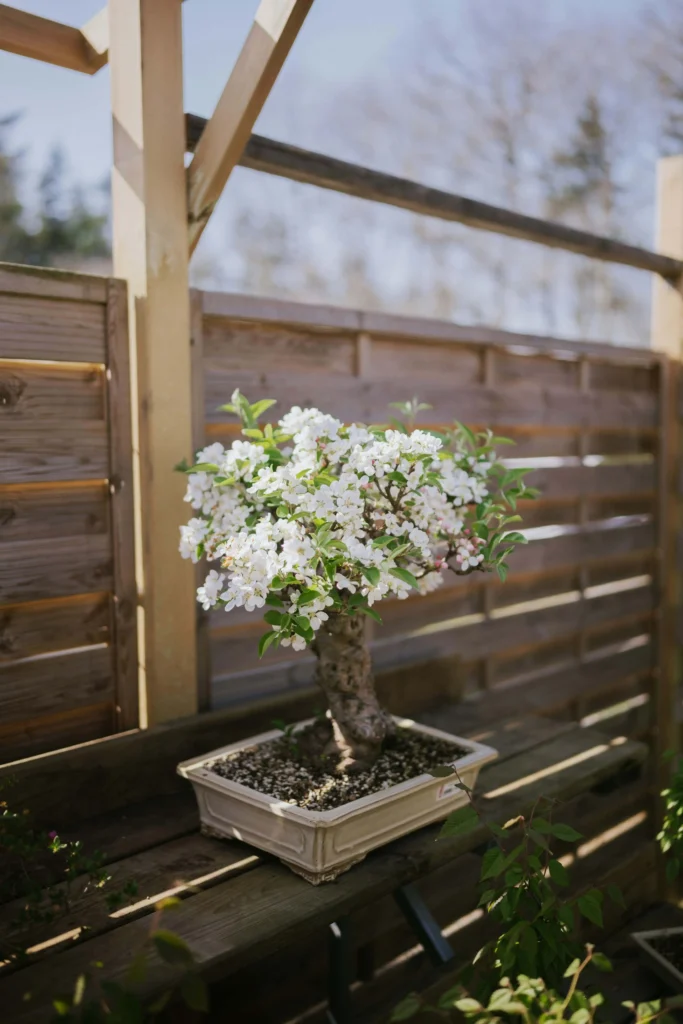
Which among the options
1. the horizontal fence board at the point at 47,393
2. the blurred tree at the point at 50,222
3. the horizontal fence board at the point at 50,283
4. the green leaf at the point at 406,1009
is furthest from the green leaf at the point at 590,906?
the blurred tree at the point at 50,222

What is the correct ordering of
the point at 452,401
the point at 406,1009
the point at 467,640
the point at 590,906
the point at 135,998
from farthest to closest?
the point at 467,640
the point at 452,401
the point at 590,906
the point at 406,1009
the point at 135,998

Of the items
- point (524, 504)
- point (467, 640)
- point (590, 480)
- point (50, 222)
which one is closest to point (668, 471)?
point (590, 480)

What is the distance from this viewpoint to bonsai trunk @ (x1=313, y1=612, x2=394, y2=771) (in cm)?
150

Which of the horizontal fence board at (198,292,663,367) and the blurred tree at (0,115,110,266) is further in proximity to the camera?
the blurred tree at (0,115,110,266)

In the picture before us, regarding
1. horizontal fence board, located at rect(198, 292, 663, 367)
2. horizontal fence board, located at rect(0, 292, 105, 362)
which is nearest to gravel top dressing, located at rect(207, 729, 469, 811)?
horizontal fence board, located at rect(0, 292, 105, 362)

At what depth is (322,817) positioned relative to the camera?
4.16 ft

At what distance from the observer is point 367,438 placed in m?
1.42

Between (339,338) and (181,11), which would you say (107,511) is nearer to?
(339,338)

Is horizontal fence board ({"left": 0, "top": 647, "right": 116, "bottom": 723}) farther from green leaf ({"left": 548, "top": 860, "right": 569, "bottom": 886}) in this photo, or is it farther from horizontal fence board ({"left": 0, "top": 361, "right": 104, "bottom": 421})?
green leaf ({"left": 548, "top": 860, "right": 569, "bottom": 886})

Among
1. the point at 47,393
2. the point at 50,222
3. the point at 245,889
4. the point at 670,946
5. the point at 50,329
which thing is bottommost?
the point at 670,946

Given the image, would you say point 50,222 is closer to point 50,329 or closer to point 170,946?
point 50,329

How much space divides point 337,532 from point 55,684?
2.20 feet

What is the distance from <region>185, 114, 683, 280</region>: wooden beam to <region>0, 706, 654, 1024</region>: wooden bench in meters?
1.28

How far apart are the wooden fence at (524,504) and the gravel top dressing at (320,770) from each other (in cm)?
32
